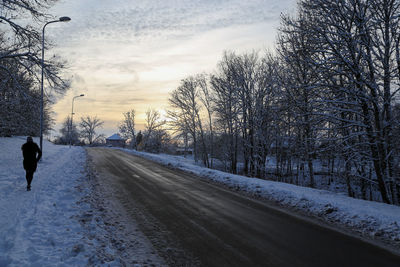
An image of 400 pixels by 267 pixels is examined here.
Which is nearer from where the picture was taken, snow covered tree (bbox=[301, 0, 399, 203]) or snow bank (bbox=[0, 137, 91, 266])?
snow bank (bbox=[0, 137, 91, 266])

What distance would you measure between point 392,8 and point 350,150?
17.4ft

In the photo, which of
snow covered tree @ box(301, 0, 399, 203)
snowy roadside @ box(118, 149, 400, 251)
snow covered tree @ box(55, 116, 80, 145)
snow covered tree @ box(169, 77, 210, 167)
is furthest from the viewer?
snow covered tree @ box(55, 116, 80, 145)

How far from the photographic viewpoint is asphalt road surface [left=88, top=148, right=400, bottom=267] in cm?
403

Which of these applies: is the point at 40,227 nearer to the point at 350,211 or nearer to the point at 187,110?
the point at 350,211

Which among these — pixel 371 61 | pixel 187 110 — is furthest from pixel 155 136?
pixel 371 61

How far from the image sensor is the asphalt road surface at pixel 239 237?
4.03m

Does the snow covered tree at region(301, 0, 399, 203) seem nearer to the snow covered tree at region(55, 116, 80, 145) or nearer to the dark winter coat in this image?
the dark winter coat

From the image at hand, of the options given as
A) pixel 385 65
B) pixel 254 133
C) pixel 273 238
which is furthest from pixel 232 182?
pixel 254 133

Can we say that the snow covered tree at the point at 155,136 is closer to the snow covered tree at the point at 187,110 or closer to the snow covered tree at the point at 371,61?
the snow covered tree at the point at 187,110

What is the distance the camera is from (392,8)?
28.1 ft

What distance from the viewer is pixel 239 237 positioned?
4953mm

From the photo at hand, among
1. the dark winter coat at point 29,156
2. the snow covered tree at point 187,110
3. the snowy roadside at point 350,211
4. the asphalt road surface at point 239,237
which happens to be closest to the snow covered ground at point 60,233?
the asphalt road surface at point 239,237

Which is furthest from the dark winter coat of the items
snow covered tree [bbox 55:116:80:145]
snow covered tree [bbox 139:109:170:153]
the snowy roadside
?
snow covered tree [bbox 55:116:80:145]

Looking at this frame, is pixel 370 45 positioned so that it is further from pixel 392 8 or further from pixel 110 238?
pixel 110 238
